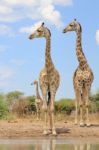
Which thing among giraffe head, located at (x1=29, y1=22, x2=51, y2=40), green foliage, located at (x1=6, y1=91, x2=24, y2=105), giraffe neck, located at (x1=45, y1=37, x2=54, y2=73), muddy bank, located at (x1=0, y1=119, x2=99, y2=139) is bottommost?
muddy bank, located at (x1=0, y1=119, x2=99, y2=139)

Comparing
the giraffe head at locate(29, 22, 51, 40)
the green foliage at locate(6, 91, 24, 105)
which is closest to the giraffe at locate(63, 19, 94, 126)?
the giraffe head at locate(29, 22, 51, 40)

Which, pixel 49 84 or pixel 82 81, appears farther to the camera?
pixel 82 81

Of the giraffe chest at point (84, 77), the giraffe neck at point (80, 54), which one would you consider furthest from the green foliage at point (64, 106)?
the giraffe chest at point (84, 77)

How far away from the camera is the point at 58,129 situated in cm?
2083

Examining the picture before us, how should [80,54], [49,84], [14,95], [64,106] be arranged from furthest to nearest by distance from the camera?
[14,95] → [64,106] → [80,54] → [49,84]

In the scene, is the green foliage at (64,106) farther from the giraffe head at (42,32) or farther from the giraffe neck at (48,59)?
the giraffe neck at (48,59)

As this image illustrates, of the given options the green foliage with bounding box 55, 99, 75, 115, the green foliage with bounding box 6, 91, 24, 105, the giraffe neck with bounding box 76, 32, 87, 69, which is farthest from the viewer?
the green foliage with bounding box 6, 91, 24, 105

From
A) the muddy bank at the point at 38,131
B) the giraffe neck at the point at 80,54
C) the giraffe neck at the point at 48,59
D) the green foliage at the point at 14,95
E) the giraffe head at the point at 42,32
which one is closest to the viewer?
the muddy bank at the point at 38,131

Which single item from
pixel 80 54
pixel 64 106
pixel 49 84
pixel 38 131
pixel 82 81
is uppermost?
pixel 64 106

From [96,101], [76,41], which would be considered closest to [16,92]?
[96,101]

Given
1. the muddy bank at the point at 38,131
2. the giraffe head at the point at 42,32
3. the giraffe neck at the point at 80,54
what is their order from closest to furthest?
the muddy bank at the point at 38,131 < the giraffe head at the point at 42,32 < the giraffe neck at the point at 80,54

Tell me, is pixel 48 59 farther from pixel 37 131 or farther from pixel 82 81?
pixel 37 131

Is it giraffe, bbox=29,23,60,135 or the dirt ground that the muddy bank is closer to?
the dirt ground

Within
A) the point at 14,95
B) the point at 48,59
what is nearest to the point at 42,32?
the point at 48,59
